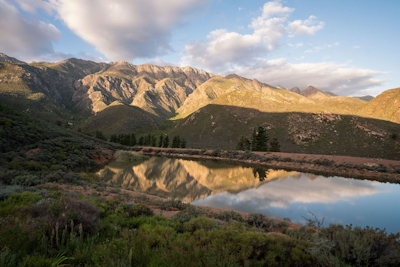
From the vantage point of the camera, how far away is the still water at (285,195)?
45.8 ft

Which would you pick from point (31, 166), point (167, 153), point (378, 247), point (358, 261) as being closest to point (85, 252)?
point (358, 261)

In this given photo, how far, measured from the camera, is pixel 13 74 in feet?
489

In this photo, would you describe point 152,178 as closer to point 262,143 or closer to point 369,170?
point 369,170

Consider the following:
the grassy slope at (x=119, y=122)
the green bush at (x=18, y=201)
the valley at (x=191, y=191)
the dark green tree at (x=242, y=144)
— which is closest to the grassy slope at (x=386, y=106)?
the valley at (x=191, y=191)

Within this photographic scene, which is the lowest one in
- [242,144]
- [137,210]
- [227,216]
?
[242,144]

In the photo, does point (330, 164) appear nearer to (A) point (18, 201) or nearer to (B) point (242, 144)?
(B) point (242, 144)

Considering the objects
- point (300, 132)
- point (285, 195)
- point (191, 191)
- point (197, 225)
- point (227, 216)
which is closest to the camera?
point (197, 225)

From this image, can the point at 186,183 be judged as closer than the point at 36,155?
Yes

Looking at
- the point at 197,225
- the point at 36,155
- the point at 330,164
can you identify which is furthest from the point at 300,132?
the point at 197,225

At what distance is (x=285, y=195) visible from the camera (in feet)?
62.0

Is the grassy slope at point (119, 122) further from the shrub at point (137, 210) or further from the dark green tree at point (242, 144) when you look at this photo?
the shrub at point (137, 210)

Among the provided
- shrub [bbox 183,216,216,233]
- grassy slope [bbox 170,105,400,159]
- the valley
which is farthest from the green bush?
grassy slope [bbox 170,105,400,159]

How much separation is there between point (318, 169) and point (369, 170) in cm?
602

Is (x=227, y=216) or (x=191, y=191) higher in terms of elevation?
(x=227, y=216)
